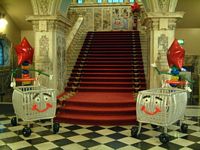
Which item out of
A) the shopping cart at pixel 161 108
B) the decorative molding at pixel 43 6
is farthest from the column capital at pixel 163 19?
the decorative molding at pixel 43 6

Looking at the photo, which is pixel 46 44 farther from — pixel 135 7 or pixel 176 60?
pixel 135 7

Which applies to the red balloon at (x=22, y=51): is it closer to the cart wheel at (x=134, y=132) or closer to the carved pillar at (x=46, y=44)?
the carved pillar at (x=46, y=44)

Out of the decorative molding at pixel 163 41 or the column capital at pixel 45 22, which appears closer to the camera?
the decorative molding at pixel 163 41

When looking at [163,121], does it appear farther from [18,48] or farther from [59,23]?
[59,23]

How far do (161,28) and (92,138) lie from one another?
349 cm

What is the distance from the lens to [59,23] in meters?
8.02

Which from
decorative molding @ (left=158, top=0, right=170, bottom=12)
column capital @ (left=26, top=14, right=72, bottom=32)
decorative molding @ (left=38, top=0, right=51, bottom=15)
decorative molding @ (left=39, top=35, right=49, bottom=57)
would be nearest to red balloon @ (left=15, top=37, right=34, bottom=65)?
decorative molding @ (left=39, top=35, right=49, bottom=57)

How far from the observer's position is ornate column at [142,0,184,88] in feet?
23.4

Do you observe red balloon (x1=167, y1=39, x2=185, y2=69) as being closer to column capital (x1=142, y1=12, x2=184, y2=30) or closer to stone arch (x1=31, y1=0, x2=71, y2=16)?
column capital (x1=142, y1=12, x2=184, y2=30)

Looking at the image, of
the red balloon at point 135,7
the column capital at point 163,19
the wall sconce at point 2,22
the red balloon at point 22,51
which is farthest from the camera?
the red balloon at point 135,7

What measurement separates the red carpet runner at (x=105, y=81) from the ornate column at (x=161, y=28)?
132 centimetres

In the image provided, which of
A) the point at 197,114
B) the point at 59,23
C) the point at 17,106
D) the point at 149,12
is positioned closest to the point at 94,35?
the point at 59,23

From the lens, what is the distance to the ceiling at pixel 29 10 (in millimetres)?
10852

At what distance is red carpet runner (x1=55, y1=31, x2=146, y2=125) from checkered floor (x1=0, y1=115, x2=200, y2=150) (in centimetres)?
42
